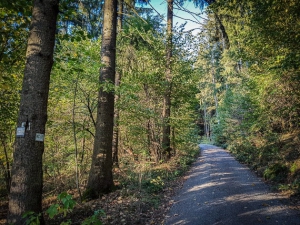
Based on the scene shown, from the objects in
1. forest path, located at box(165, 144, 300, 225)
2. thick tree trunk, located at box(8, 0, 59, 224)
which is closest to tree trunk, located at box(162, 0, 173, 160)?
forest path, located at box(165, 144, 300, 225)

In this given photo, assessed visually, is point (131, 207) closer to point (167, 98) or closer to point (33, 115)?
point (33, 115)

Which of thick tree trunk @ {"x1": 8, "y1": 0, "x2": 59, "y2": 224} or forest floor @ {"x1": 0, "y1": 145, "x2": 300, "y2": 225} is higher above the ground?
thick tree trunk @ {"x1": 8, "y1": 0, "x2": 59, "y2": 224}

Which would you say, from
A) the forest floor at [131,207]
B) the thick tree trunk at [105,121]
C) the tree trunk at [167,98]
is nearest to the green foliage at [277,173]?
the forest floor at [131,207]

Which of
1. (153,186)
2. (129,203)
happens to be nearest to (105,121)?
(129,203)

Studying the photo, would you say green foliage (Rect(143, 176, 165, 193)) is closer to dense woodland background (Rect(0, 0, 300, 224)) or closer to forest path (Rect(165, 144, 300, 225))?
dense woodland background (Rect(0, 0, 300, 224))

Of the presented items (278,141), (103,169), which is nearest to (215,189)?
(103,169)

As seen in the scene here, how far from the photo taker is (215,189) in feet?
21.3

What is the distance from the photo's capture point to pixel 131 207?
16.7 feet

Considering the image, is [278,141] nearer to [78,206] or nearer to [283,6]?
[283,6]

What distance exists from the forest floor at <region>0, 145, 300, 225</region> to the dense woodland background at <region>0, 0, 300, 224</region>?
24 centimetres

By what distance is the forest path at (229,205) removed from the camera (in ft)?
14.1

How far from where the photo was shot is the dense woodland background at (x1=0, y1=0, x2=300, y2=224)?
5688mm

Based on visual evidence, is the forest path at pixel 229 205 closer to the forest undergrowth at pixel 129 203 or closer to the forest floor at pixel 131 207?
the forest floor at pixel 131 207

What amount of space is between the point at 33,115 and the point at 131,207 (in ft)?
10.8
